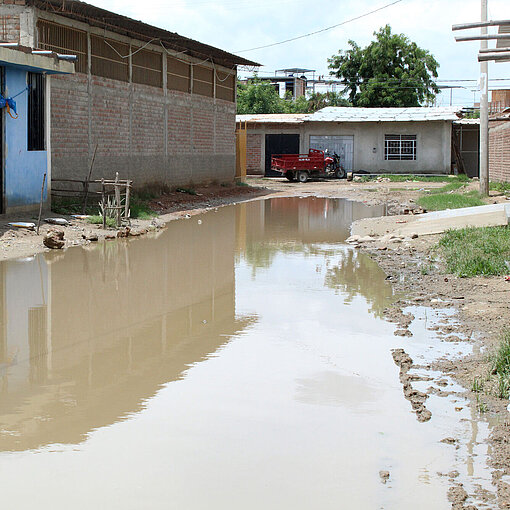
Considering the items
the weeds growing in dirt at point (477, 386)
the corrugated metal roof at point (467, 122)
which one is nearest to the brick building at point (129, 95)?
the corrugated metal roof at point (467, 122)

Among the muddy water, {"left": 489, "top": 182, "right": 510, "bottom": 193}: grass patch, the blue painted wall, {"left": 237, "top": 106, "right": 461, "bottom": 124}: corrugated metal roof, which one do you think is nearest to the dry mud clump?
the muddy water

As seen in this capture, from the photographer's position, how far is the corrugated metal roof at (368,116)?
40875 millimetres

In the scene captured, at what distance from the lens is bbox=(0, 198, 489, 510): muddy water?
490 centimetres

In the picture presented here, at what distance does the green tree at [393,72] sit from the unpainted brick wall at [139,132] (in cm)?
2101

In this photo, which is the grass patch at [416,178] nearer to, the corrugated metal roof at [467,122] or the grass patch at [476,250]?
the corrugated metal roof at [467,122]

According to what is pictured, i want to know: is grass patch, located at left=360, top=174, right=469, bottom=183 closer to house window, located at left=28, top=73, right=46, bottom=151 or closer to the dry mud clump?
house window, located at left=28, top=73, right=46, bottom=151

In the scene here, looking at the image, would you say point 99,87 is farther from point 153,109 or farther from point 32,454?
point 32,454

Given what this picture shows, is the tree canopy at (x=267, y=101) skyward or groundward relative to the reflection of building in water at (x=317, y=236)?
skyward

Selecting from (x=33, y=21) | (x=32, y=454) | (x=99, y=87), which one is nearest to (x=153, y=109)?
(x=99, y=87)

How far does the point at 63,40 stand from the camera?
789 inches

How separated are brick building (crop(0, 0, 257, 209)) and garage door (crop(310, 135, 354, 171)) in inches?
403

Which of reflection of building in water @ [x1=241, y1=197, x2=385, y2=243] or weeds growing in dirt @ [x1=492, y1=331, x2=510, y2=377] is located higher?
reflection of building in water @ [x1=241, y1=197, x2=385, y2=243]

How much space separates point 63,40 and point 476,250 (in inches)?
481

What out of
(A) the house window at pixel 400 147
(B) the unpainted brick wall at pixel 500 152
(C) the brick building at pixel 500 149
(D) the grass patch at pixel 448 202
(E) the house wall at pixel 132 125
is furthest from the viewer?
(A) the house window at pixel 400 147
